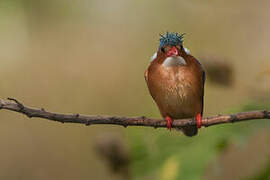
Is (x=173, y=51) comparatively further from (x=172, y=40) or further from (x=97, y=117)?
(x=97, y=117)

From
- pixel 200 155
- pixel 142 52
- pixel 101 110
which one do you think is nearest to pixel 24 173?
pixel 101 110

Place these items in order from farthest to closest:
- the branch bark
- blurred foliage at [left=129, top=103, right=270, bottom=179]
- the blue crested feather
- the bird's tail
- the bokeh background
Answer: the bokeh background, the bird's tail, the blue crested feather, blurred foliage at [left=129, top=103, right=270, bottom=179], the branch bark

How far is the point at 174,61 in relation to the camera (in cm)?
411

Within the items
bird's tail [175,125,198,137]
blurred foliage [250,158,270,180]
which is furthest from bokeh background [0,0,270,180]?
blurred foliage [250,158,270,180]

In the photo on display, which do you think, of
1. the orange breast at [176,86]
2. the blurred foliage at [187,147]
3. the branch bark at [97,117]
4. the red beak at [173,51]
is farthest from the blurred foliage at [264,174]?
the red beak at [173,51]

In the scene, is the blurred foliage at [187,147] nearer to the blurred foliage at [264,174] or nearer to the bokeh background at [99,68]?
the blurred foliage at [264,174]

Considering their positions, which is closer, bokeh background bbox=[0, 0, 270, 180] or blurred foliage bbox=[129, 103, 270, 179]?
blurred foliage bbox=[129, 103, 270, 179]

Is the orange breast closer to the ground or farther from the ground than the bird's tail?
farther from the ground

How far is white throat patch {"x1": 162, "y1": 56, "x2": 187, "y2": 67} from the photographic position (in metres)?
4.09

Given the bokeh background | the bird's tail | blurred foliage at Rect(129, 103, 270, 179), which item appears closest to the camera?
blurred foliage at Rect(129, 103, 270, 179)

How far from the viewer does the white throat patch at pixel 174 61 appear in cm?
409

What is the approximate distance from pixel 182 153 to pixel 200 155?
0.24 m

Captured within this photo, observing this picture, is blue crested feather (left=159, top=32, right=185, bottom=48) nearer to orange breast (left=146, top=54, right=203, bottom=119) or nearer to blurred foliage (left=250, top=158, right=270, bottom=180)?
orange breast (left=146, top=54, right=203, bottom=119)

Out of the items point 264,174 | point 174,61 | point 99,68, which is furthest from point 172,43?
point 99,68
